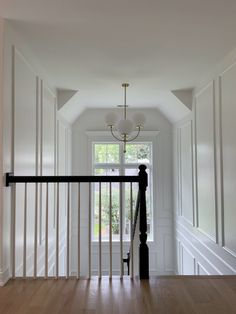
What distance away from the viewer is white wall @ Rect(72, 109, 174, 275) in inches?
247

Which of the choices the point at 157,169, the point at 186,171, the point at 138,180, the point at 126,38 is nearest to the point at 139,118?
the point at 126,38

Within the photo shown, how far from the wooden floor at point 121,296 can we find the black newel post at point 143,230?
0.10 metres

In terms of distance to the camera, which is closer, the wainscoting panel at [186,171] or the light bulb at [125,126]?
the light bulb at [125,126]

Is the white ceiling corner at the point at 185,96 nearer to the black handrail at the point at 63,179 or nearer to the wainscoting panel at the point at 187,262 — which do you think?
the wainscoting panel at the point at 187,262

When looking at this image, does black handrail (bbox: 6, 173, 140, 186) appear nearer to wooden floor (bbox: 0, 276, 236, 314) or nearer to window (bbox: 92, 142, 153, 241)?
wooden floor (bbox: 0, 276, 236, 314)

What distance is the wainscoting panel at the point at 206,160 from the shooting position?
3.73 metres

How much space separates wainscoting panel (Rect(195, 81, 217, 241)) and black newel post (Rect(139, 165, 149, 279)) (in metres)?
1.40

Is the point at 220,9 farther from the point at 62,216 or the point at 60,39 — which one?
the point at 62,216

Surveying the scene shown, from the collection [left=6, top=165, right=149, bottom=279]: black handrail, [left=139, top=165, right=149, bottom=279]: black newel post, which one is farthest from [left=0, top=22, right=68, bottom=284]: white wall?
[left=139, top=165, right=149, bottom=279]: black newel post

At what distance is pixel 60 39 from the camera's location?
290 cm

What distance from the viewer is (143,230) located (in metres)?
2.59

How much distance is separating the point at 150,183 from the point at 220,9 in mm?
4501

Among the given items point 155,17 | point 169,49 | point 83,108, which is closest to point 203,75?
point 169,49

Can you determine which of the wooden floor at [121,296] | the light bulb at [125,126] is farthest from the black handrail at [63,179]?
the light bulb at [125,126]
